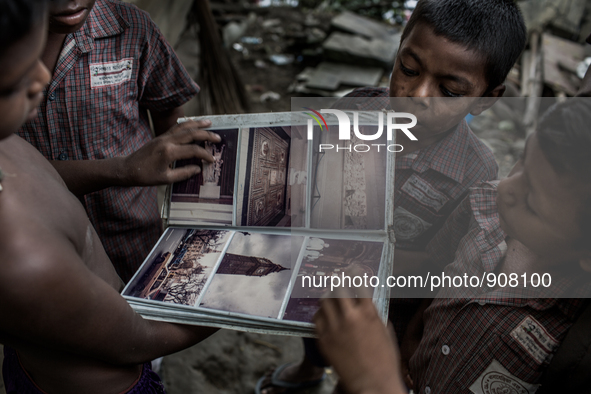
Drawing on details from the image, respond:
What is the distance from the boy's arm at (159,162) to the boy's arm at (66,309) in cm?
35

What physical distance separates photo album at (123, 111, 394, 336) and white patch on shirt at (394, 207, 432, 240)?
13.9 inches

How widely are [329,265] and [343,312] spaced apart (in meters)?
0.20

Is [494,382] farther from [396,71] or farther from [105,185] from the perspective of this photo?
[105,185]

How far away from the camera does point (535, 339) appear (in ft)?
2.87

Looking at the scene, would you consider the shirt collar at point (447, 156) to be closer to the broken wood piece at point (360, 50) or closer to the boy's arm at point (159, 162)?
the boy's arm at point (159, 162)

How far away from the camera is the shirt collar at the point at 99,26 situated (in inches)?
45.4

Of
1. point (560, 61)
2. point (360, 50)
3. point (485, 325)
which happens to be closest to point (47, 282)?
point (485, 325)

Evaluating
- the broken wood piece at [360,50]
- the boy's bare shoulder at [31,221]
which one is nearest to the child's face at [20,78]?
the boy's bare shoulder at [31,221]

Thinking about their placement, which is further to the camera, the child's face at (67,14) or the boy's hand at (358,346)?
the child's face at (67,14)

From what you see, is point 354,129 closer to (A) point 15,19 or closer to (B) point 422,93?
(B) point 422,93

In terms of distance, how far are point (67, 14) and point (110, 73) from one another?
25cm

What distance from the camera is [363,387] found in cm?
70

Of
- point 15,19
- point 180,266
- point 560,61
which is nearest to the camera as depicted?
point 15,19

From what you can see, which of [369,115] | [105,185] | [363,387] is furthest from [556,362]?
[105,185]
